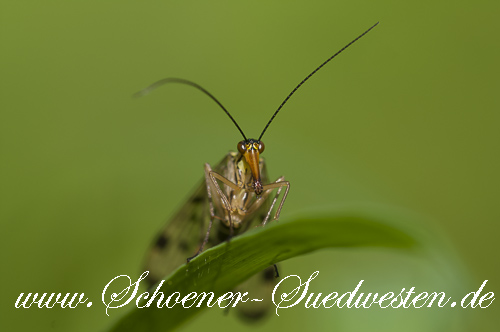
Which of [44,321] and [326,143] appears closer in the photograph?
[44,321]

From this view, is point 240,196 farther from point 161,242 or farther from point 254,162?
point 161,242

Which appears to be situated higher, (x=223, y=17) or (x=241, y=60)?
(x=223, y=17)

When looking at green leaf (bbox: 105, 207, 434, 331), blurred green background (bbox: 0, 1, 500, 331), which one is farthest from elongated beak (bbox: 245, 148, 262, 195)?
green leaf (bbox: 105, 207, 434, 331)

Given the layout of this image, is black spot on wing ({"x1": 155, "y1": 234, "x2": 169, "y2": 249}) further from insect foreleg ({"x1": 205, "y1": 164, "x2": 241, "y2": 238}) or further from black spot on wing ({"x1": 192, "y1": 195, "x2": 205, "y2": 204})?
insect foreleg ({"x1": 205, "y1": 164, "x2": 241, "y2": 238})

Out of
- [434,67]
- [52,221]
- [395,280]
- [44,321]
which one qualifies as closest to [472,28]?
[434,67]

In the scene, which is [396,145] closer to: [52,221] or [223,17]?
[223,17]

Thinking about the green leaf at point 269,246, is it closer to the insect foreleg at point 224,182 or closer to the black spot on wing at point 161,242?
the insect foreleg at point 224,182

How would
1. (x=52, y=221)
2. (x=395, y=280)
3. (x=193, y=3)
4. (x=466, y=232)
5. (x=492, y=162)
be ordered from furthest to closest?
(x=193, y=3)
(x=492, y=162)
(x=466, y=232)
(x=52, y=221)
(x=395, y=280)
